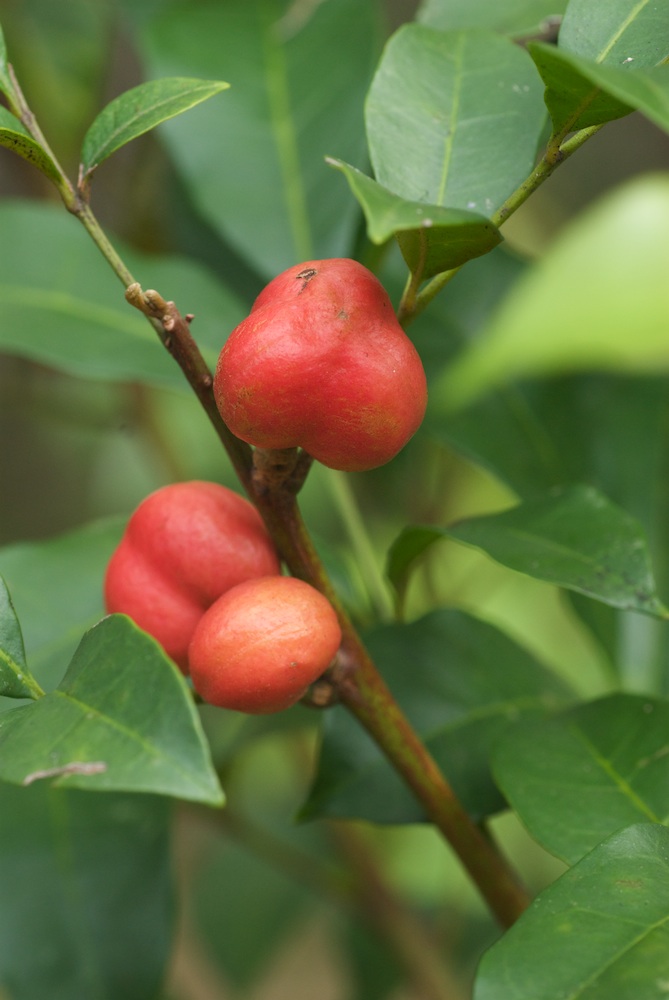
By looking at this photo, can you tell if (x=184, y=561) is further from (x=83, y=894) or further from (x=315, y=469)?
(x=315, y=469)

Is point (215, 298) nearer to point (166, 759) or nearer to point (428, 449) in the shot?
point (428, 449)

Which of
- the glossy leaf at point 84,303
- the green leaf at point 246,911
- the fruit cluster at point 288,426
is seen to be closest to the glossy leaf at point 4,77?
the fruit cluster at point 288,426

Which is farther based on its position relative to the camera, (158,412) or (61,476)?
(61,476)

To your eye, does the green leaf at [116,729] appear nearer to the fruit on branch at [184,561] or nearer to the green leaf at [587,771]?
the fruit on branch at [184,561]

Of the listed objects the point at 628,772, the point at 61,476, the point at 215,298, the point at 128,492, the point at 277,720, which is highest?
the point at 215,298

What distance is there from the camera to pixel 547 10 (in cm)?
61

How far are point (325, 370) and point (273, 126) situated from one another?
46 centimetres

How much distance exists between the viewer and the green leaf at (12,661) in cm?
36

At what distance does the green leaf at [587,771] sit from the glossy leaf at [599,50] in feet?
0.89

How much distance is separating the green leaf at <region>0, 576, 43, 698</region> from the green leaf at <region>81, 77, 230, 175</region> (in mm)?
168

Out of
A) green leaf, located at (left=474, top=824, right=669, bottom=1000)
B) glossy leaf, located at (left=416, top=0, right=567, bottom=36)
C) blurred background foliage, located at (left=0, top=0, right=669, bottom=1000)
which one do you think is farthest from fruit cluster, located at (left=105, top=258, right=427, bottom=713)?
glossy leaf, located at (left=416, top=0, right=567, bottom=36)

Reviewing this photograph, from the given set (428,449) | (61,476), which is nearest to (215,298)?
(428,449)

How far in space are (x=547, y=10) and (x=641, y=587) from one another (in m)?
0.37

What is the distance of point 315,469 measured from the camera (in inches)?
34.1
